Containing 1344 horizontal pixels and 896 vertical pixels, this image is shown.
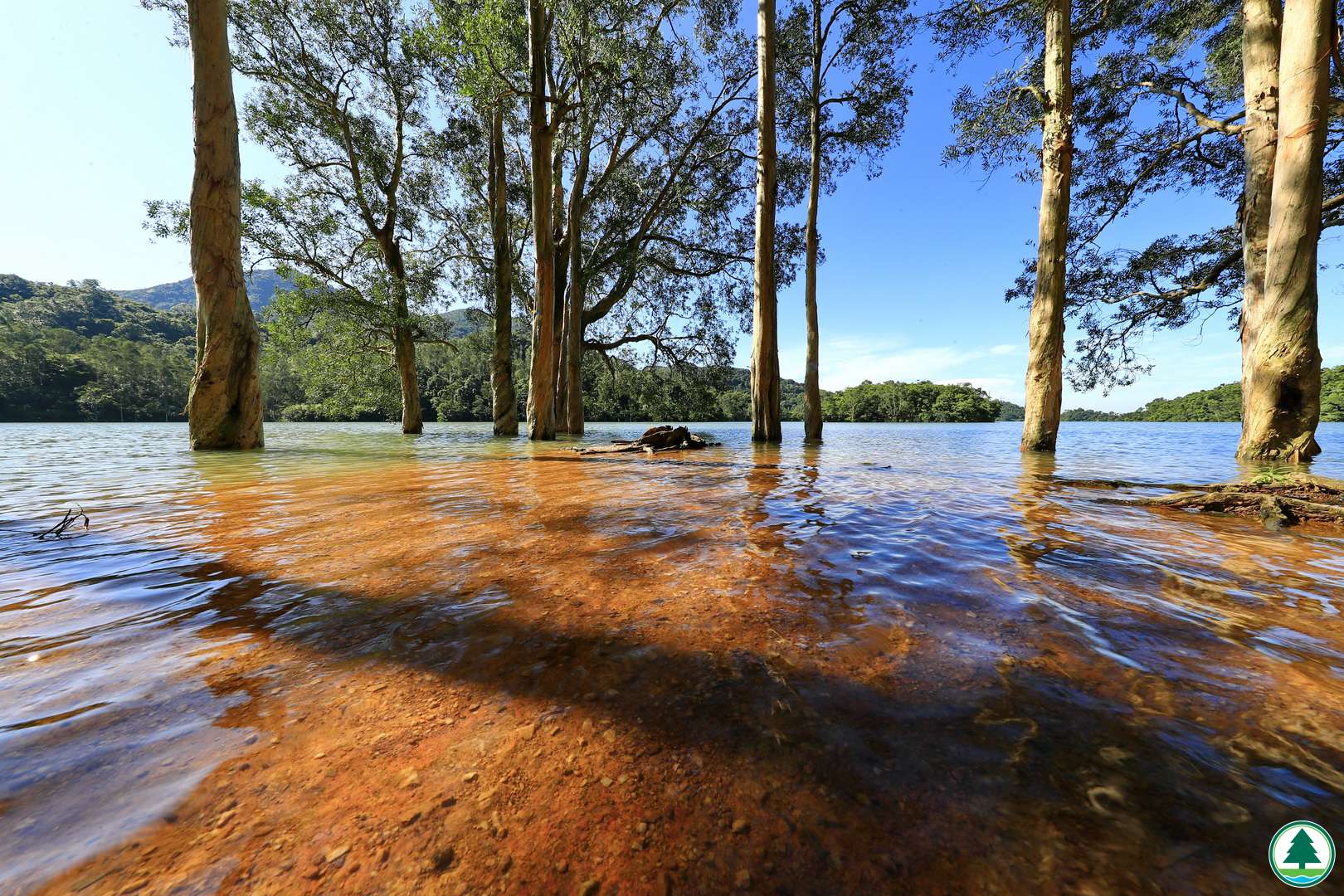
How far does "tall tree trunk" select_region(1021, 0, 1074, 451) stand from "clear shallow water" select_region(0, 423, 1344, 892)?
6454 mm

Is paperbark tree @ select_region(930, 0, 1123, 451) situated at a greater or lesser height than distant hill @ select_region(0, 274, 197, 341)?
lesser

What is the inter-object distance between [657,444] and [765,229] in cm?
561

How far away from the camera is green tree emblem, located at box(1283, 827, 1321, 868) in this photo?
2.56ft

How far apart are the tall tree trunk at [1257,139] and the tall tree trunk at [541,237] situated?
1203cm

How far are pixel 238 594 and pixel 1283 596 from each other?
13.2 ft

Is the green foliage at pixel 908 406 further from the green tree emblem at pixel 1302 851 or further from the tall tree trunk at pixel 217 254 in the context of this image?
the green tree emblem at pixel 1302 851

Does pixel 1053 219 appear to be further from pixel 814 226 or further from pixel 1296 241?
pixel 814 226

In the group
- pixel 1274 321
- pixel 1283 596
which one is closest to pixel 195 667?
pixel 1283 596

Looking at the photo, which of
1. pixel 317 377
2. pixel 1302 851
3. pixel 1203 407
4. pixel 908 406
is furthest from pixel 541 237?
pixel 1203 407

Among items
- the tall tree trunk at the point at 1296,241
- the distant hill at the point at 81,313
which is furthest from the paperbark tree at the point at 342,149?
the distant hill at the point at 81,313

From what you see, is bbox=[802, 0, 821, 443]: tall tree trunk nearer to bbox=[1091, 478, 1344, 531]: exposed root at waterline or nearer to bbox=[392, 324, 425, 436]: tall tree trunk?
bbox=[1091, 478, 1344, 531]: exposed root at waterline

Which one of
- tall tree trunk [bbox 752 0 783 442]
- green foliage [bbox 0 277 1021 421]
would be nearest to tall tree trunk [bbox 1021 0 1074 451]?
tall tree trunk [bbox 752 0 783 442]

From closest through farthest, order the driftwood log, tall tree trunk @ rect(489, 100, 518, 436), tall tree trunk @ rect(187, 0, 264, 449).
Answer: tall tree trunk @ rect(187, 0, 264, 449), the driftwood log, tall tree trunk @ rect(489, 100, 518, 436)

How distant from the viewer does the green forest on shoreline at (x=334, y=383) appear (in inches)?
690
